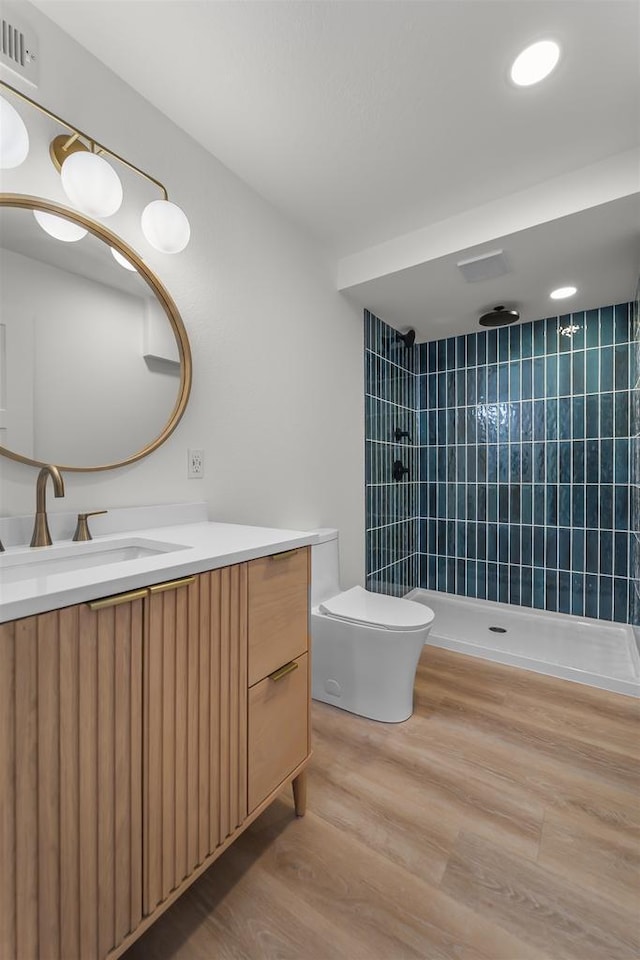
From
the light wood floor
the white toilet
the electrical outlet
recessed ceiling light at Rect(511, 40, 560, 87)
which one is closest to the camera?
the light wood floor

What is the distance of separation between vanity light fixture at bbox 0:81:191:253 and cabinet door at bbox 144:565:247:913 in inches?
42.7

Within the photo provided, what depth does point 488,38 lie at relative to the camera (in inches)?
49.8

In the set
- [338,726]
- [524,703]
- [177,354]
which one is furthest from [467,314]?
[338,726]

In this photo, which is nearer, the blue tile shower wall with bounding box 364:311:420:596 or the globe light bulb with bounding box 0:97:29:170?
the globe light bulb with bounding box 0:97:29:170

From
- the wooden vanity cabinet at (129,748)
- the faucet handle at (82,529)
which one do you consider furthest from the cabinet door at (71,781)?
the faucet handle at (82,529)

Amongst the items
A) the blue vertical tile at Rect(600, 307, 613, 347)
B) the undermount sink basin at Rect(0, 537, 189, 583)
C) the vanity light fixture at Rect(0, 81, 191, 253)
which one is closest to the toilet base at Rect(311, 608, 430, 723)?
the undermount sink basin at Rect(0, 537, 189, 583)

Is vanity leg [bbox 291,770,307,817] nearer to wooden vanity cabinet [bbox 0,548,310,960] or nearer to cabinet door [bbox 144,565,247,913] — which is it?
wooden vanity cabinet [bbox 0,548,310,960]

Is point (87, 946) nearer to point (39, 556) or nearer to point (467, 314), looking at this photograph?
point (39, 556)

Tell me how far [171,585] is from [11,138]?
1130 mm

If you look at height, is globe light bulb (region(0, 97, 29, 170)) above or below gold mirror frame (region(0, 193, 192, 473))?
above

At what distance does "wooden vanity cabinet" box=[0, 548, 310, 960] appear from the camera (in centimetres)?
65

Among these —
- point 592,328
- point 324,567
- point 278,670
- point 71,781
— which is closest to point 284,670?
point 278,670

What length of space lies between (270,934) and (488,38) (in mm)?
2477

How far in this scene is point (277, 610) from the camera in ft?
3.72
